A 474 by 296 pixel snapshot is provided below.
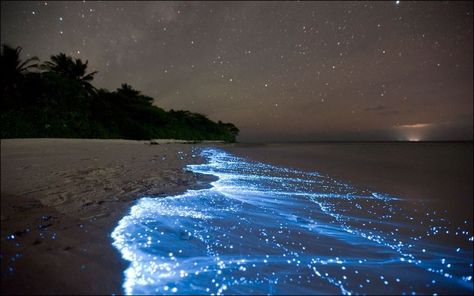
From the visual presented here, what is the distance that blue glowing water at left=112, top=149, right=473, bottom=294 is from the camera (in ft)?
4.91

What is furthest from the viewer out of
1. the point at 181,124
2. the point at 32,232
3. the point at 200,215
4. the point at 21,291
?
the point at 181,124

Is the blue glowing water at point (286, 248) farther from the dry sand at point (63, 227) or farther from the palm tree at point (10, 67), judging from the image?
the palm tree at point (10, 67)

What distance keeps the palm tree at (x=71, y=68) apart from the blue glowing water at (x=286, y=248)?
21193 millimetres

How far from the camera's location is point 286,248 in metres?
1.99

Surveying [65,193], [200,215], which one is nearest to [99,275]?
[200,215]

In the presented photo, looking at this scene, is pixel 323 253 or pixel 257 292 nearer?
pixel 257 292

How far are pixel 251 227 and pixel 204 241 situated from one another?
1.91 feet

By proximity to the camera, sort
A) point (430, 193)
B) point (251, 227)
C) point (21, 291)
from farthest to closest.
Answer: point (430, 193)
point (251, 227)
point (21, 291)

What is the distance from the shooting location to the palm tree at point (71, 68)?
18.9m

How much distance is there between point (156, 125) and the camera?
27.1 meters

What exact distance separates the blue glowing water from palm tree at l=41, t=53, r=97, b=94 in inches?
834

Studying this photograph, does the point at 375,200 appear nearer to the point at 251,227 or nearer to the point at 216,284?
the point at 251,227

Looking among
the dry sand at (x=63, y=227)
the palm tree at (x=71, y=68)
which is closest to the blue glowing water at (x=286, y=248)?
the dry sand at (x=63, y=227)

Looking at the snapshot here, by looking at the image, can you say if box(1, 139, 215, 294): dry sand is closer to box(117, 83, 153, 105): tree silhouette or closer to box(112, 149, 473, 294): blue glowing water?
box(112, 149, 473, 294): blue glowing water
